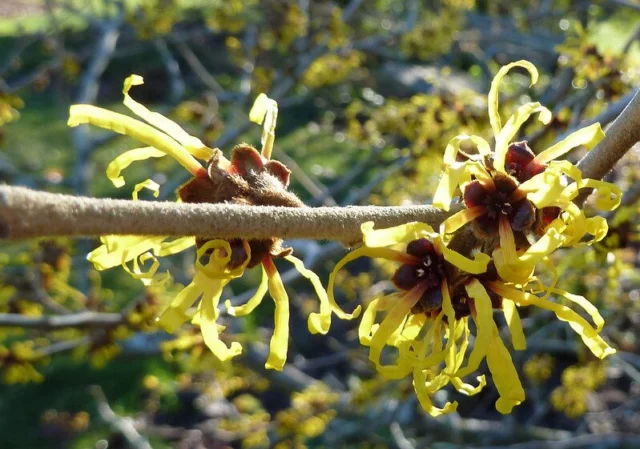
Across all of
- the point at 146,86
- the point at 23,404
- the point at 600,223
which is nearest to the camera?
the point at 600,223

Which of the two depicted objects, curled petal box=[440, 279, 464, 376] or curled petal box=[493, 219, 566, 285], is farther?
curled petal box=[440, 279, 464, 376]

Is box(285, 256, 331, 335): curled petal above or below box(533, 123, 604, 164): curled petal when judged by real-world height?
below

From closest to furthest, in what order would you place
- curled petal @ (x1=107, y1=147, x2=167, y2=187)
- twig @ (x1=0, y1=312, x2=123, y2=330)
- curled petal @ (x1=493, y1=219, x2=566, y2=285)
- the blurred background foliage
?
curled petal @ (x1=493, y1=219, x2=566, y2=285), curled petal @ (x1=107, y1=147, x2=167, y2=187), twig @ (x1=0, y1=312, x2=123, y2=330), the blurred background foliage

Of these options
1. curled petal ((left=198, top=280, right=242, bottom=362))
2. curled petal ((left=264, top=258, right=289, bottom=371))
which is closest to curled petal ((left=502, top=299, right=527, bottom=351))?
curled petal ((left=264, top=258, right=289, bottom=371))

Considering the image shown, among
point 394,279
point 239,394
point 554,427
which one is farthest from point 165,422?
point 394,279

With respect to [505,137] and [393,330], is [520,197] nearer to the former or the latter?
[505,137]

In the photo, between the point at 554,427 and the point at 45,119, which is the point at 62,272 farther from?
Result: the point at 45,119

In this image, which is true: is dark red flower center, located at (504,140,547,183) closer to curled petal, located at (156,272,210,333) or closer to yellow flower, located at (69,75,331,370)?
yellow flower, located at (69,75,331,370)

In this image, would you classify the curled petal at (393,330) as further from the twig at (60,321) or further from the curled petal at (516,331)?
the twig at (60,321)
